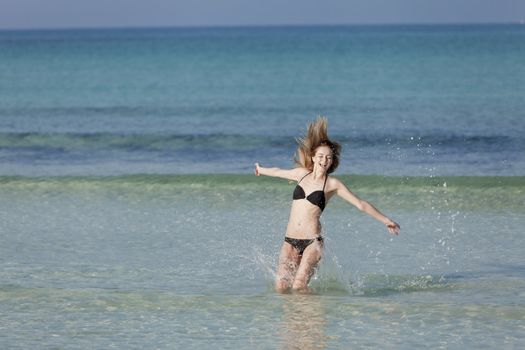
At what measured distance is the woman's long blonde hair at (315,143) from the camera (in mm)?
9234

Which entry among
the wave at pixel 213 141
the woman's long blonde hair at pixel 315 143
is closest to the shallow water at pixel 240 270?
the woman's long blonde hair at pixel 315 143

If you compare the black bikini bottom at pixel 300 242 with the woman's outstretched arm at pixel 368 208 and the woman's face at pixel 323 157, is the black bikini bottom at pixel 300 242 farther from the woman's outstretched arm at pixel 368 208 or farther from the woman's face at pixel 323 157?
the woman's face at pixel 323 157

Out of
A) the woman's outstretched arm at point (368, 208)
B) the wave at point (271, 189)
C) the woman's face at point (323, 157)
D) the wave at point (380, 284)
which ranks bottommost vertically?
the wave at point (380, 284)

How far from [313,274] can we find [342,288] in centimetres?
41

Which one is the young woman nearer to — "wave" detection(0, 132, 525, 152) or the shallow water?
the shallow water

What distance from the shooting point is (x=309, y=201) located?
9.45 m

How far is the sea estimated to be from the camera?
27.7 ft

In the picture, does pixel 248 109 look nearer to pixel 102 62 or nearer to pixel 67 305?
pixel 67 305

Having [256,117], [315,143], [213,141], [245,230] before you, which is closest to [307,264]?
[315,143]

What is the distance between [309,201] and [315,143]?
531 mm

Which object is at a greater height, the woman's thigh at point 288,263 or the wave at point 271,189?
the wave at point 271,189

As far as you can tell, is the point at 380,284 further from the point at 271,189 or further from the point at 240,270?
the point at 271,189

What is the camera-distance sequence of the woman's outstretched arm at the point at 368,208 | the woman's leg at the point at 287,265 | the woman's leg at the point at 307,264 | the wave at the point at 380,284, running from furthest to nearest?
the wave at the point at 380,284, the woman's leg at the point at 287,265, the woman's leg at the point at 307,264, the woman's outstretched arm at the point at 368,208

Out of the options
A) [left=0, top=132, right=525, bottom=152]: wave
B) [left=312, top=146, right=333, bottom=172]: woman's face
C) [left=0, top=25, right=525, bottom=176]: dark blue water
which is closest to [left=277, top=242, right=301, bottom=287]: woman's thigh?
[left=312, top=146, right=333, bottom=172]: woman's face
